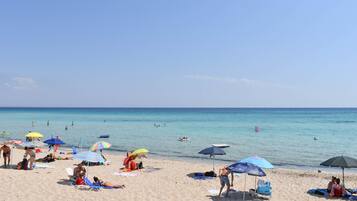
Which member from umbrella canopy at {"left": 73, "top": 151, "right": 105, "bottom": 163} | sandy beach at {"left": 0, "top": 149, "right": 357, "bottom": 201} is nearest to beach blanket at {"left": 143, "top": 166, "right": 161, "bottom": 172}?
sandy beach at {"left": 0, "top": 149, "right": 357, "bottom": 201}

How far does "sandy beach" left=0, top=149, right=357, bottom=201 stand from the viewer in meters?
13.7

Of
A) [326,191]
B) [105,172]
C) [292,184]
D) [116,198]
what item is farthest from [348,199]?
[105,172]

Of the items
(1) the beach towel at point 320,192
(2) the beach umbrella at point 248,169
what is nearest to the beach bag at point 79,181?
(2) the beach umbrella at point 248,169

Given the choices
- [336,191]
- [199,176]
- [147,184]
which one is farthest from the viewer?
[199,176]

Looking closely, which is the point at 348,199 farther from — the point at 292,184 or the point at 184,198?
the point at 184,198

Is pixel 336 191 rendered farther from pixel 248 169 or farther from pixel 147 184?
pixel 147 184

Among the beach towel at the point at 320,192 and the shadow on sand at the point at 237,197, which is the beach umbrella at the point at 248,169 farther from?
the beach towel at the point at 320,192

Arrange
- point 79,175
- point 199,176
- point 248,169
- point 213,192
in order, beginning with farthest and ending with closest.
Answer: point 199,176
point 79,175
point 213,192
point 248,169

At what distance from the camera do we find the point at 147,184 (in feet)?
53.8

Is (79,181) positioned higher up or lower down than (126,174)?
higher up

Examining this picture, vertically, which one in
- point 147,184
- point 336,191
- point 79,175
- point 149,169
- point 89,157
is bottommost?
point 149,169

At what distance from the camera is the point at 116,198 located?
13492 millimetres

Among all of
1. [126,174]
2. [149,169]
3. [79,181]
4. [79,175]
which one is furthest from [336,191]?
[79,175]

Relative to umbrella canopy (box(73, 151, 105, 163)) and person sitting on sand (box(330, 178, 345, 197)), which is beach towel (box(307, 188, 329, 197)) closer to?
person sitting on sand (box(330, 178, 345, 197))
